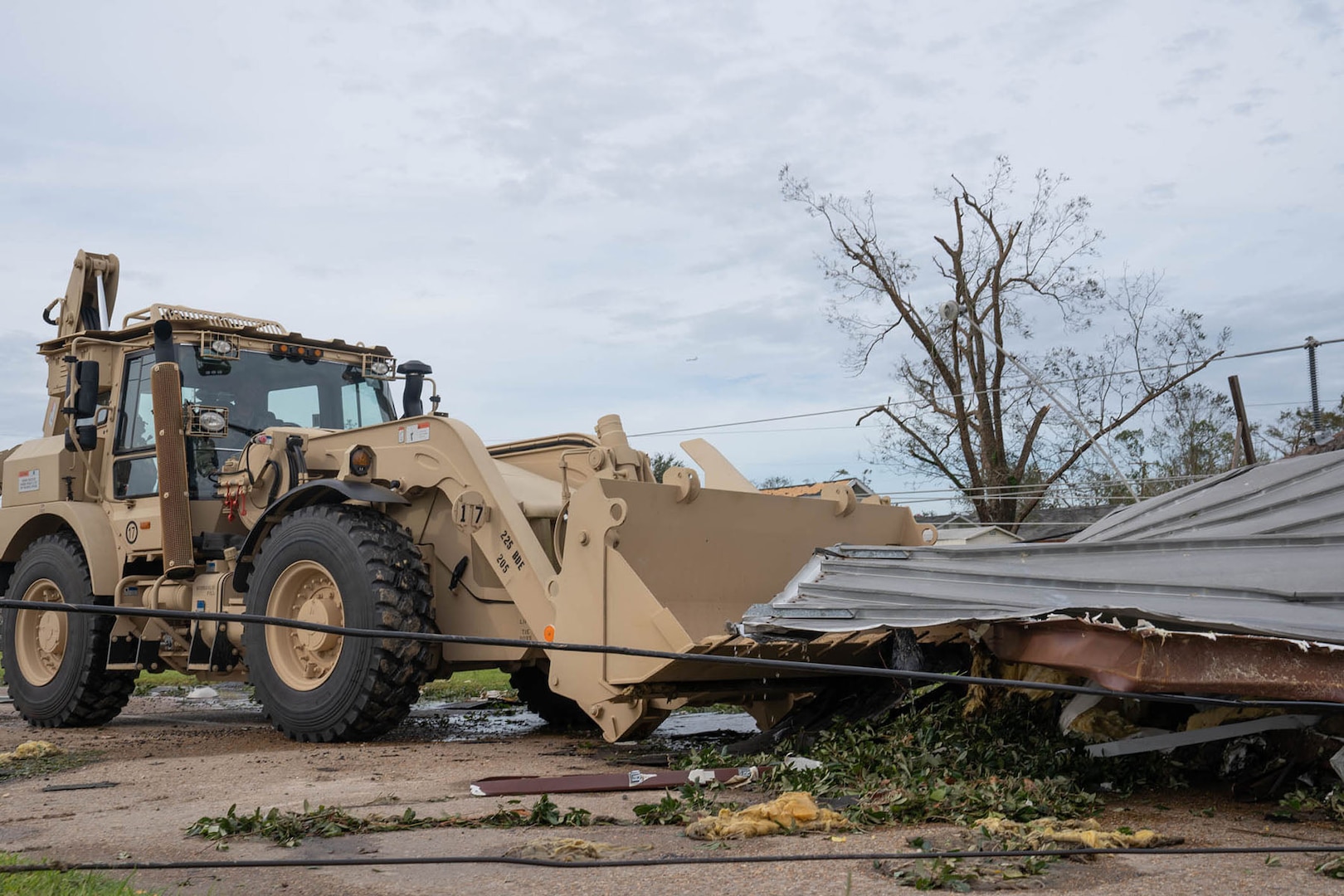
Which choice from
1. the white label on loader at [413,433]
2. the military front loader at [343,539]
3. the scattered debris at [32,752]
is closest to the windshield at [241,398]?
the military front loader at [343,539]

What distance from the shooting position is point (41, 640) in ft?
31.7

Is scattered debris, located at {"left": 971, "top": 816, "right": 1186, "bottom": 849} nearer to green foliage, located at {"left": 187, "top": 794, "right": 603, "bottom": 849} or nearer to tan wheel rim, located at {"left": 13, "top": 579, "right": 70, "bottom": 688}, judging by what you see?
green foliage, located at {"left": 187, "top": 794, "right": 603, "bottom": 849}

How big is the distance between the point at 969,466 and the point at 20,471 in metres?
19.4

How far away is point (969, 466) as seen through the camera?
26.0 metres

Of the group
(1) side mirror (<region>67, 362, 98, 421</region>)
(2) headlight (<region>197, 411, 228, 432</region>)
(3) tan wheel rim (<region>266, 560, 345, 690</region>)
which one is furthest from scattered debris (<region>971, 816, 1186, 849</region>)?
(1) side mirror (<region>67, 362, 98, 421</region>)

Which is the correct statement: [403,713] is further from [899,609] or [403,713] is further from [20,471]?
[20,471]

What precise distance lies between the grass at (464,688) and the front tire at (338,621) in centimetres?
338

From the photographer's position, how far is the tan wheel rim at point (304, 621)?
24.7ft

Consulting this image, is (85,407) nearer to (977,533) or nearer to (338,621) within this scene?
(338,621)

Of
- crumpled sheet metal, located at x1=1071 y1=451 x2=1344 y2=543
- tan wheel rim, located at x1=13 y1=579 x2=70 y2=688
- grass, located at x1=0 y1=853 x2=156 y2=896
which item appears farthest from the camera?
tan wheel rim, located at x1=13 y1=579 x2=70 y2=688

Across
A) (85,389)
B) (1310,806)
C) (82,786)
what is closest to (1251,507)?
(1310,806)

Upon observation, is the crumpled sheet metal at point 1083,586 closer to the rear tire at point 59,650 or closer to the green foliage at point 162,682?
the rear tire at point 59,650

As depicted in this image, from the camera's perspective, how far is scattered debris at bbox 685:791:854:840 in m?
4.55

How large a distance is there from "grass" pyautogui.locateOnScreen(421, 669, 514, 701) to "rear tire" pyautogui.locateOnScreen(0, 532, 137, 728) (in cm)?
275
